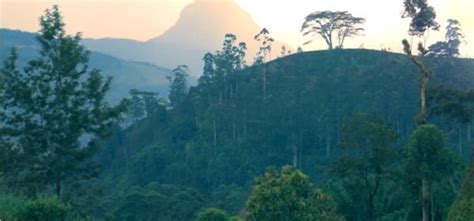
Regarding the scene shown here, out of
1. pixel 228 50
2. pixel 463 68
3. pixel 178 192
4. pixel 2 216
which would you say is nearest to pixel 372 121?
pixel 2 216

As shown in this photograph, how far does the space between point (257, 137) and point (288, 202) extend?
2188 inches

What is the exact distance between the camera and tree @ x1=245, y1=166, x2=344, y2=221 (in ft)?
105

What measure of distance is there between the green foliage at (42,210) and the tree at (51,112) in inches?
326

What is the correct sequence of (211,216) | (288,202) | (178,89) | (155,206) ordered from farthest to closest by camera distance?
1. (178,89)
2. (155,206)
3. (211,216)
4. (288,202)

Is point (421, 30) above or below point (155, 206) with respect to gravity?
Result: above

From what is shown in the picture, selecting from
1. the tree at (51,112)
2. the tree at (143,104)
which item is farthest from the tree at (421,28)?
the tree at (143,104)

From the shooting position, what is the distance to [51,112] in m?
24.9

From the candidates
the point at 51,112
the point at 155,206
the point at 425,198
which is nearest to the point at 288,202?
the point at 425,198

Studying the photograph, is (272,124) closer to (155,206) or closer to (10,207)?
(155,206)

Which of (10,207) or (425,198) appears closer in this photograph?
(10,207)

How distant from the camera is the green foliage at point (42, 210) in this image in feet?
53.7

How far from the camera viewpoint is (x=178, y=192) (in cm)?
6750

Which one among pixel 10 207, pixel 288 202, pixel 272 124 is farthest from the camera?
pixel 272 124

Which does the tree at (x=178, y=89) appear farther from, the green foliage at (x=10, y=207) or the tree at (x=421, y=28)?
the green foliage at (x=10, y=207)
